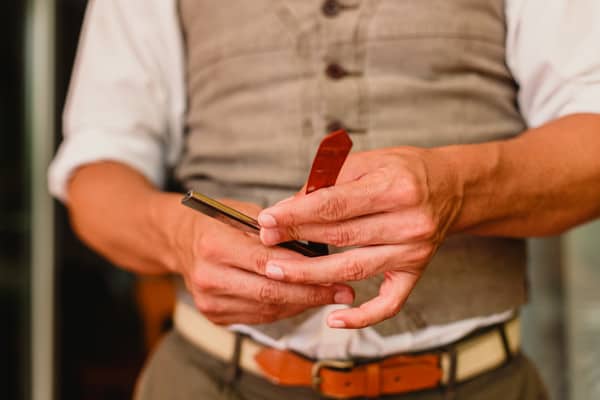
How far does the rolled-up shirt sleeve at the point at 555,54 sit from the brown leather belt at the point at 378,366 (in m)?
0.28

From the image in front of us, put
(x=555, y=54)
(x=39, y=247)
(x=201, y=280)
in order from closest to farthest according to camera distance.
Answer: (x=201, y=280)
(x=555, y=54)
(x=39, y=247)

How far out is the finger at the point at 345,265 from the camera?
1.57ft

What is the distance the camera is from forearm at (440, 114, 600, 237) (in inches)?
21.2

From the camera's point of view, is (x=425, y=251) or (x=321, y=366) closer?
(x=425, y=251)

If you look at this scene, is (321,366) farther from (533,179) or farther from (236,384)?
(533,179)

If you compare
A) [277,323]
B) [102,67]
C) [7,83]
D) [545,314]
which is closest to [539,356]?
[545,314]

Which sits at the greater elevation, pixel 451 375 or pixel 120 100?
pixel 120 100

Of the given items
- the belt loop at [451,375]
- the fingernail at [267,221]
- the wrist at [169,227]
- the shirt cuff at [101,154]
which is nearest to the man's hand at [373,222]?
the fingernail at [267,221]

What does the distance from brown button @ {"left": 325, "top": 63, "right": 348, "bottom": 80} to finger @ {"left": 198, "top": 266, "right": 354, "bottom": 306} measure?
0.89 feet

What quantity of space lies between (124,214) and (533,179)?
47cm

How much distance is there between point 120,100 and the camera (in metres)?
0.85

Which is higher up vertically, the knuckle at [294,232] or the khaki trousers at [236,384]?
the knuckle at [294,232]

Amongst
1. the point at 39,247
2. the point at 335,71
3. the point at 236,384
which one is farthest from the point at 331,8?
the point at 39,247

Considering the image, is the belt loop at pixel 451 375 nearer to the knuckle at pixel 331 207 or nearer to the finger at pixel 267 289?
the finger at pixel 267 289
